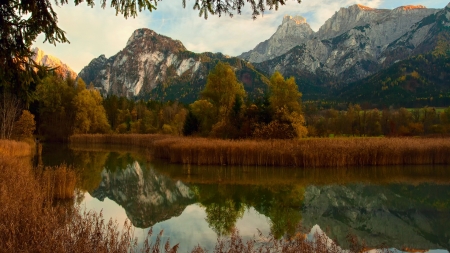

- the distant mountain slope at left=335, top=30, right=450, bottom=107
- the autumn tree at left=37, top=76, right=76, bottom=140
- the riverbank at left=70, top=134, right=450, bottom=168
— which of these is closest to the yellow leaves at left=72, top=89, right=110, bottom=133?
the autumn tree at left=37, top=76, right=76, bottom=140

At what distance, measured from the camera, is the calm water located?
384 inches

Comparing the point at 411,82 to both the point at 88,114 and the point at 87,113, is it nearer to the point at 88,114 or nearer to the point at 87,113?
the point at 88,114

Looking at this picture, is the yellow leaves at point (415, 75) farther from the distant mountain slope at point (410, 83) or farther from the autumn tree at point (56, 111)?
the autumn tree at point (56, 111)

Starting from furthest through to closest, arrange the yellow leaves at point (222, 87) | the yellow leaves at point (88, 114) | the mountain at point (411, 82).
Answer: the mountain at point (411, 82)
the yellow leaves at point (88, 114)
the yellow leaves at point (222, 87)

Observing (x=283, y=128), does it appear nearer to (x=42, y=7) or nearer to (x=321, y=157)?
(x=321, y=157)

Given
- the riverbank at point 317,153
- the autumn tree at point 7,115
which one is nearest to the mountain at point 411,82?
the riverbank at point 317,153

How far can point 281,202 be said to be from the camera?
13.2 meters

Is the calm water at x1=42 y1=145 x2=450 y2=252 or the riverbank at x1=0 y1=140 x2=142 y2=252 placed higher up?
the riverbank at x1=0 y1=140 x2=142 y2=252

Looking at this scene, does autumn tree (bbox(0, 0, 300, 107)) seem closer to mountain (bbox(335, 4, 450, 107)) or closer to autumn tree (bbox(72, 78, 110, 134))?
autumn tree (bbox(72, 78, 110, 134))

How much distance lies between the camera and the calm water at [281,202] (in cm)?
974

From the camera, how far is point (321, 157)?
73.0 feet

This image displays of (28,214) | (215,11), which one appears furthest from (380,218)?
(28,214)

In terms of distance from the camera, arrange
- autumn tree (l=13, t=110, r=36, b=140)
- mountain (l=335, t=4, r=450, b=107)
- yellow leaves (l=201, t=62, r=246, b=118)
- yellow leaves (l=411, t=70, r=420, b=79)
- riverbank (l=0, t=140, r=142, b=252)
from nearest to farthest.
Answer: riverbank (l=0, t=140, r=142, b=252) < autumn tree (l=13, t=110, r=36, b=140) < yellow leaves (l=201, t=62, r=246, b=118) < mountain (l=335, t=4, r=450, b=107) < yellow leaves (l=411, t=70, r=420, b=79)

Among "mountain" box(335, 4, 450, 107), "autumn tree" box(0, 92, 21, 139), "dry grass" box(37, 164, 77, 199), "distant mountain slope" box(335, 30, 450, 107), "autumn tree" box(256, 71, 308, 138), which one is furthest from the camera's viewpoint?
"mountain" box(335, 4, 450, 107)
